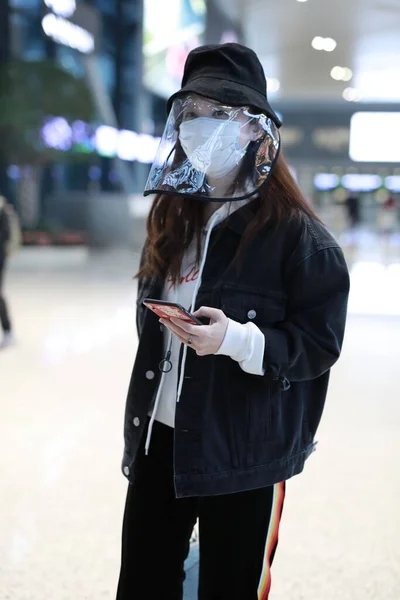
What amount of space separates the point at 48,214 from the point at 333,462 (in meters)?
15.2

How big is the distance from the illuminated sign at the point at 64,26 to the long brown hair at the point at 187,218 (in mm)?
9176

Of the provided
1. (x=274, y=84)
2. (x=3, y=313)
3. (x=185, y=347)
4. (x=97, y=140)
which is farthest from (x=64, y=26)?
(x=185, y=347)

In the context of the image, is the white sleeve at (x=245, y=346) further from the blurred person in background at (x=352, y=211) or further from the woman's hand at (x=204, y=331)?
the blurred person in background at (x=352, y=211)

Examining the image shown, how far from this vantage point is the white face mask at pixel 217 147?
1366 mm

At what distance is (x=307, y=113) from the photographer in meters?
26.6

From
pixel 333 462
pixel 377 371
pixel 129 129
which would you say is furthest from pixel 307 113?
pixel 333 462

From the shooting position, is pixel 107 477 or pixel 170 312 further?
pixel 107 477

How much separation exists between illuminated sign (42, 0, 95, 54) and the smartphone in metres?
9.59

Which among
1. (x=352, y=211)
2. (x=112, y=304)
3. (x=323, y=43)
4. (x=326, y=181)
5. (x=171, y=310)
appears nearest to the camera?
(x=171, y=310)

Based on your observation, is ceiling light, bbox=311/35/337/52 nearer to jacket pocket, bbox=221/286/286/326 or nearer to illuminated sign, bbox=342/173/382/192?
jacket pocket, bbox=221/286/286/326

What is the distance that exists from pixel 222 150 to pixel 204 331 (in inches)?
15.1

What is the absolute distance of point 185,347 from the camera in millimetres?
1381

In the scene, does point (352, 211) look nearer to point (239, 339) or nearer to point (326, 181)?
point (326, 181)

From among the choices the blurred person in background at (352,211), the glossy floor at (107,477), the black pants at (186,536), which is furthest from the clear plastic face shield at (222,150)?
the blurred person in background at (352,211)
